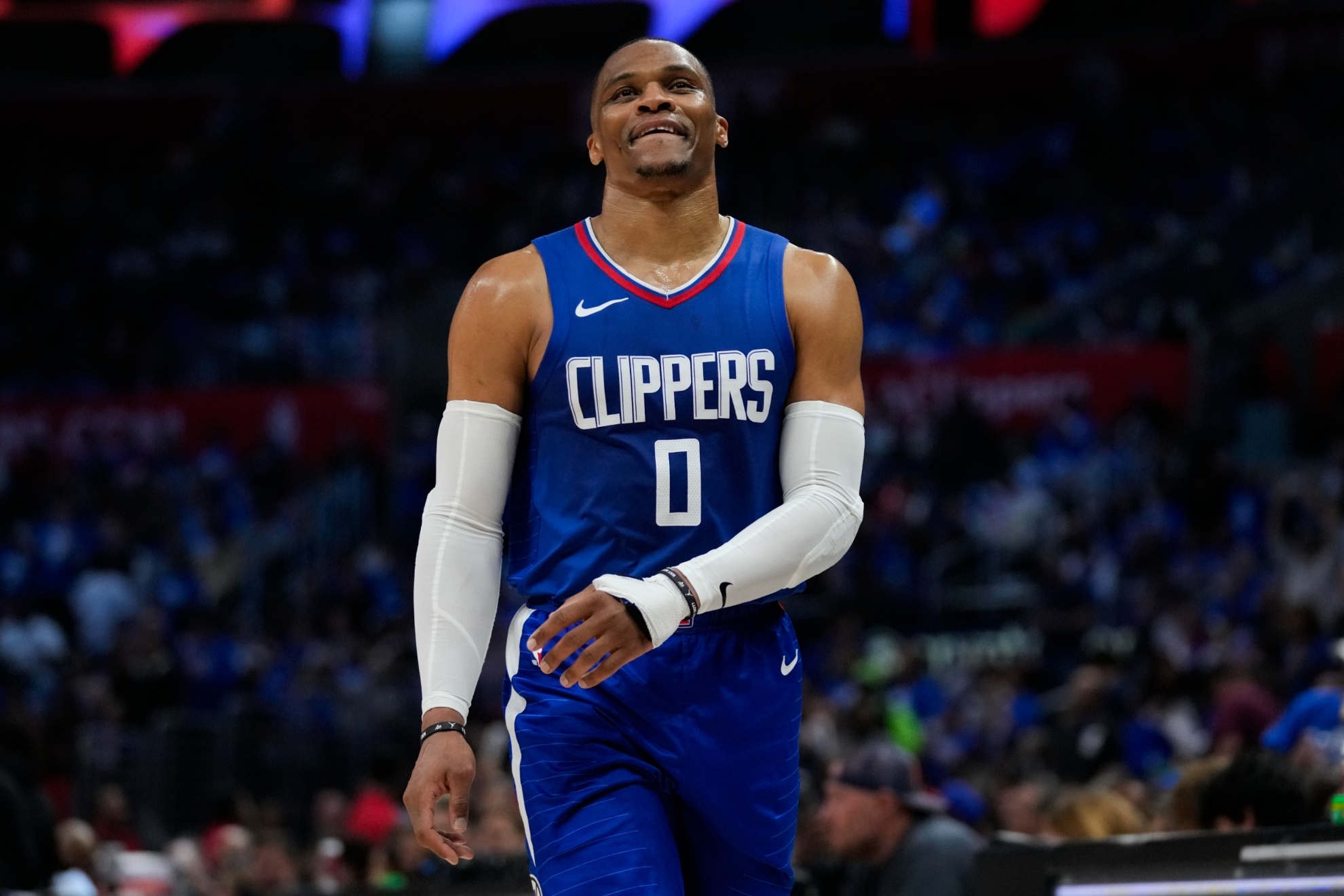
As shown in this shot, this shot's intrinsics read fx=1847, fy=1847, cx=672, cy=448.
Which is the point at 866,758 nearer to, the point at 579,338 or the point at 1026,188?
the point at 579,338

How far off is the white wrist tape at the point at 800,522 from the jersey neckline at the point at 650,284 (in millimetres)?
294

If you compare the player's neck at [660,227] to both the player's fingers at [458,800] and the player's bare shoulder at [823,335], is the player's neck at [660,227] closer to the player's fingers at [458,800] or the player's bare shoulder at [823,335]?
the player's bare shoulder at [823,335]

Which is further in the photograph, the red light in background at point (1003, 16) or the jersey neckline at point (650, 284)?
the red light in background at point (1003, 16)

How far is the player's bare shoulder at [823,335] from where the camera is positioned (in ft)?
11.4

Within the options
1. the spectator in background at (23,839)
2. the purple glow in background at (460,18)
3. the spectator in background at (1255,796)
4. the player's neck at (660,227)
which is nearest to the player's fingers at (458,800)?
the player's neck at (660,227)

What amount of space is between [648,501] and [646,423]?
0.14 m

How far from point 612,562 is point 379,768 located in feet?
26.7

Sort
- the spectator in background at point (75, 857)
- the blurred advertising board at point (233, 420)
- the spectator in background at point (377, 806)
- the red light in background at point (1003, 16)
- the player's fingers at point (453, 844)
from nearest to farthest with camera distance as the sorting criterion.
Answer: the player's fingers at point (453, 844), the spectator in background at point (75, 857), the spectator in background at point (377, 806), the blurred advertising board at point (233, 420), the red light in background at point (1003, 16)

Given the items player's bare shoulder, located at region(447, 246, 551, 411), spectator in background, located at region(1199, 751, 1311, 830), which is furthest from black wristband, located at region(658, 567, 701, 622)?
spectator in background, located at region(1199, 751, 1311, 830)

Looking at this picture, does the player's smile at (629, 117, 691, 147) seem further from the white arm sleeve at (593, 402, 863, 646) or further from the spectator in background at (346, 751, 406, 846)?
the spectator in background at (346, 751, 406, 846)

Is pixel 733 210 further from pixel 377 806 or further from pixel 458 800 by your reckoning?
pixel 458 800

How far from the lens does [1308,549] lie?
13.0m

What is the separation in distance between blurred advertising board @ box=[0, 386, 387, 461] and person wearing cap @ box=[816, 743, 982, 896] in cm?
1440

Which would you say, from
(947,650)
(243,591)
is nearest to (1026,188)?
(947,650)
